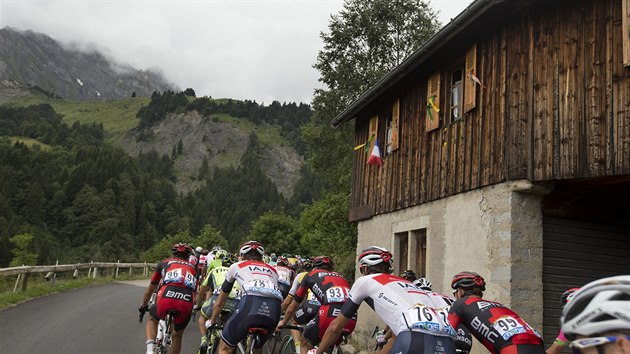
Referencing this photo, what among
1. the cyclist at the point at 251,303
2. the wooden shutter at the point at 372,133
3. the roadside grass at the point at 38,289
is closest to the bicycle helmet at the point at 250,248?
the cyclist at the point at 251,303

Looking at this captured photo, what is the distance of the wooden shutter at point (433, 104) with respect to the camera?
1102 centimetres

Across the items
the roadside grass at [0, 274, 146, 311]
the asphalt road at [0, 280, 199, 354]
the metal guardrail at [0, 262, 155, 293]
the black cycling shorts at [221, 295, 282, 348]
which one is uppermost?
the black cycling shorts at [221, 295, 282, 348]

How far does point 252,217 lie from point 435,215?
418ft

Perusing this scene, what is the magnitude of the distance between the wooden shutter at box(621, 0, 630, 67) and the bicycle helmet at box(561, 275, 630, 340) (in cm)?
606

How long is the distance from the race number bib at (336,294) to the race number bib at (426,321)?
8.76 feet

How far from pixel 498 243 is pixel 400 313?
4.43m

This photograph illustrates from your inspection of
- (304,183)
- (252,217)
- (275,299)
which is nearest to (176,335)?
(275,299)

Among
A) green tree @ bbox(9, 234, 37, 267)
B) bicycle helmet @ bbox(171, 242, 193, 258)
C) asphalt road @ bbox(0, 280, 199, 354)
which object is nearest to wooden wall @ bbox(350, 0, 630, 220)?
bicycle helmet @ bbox(171, 242, 193, 258)

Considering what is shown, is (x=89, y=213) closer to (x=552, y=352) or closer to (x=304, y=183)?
(x=304, y=183)

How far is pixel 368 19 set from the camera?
971 inches

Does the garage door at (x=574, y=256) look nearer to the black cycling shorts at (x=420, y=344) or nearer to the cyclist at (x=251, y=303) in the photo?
the cyclist at (x=251, y=303)

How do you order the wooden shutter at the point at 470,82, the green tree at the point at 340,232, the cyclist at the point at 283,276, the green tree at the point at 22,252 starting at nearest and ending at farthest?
the wooden shutter at the point at 470,82 → the cyclist at the point at 283,276 → the green tree at the point at 340,232 → the green tree at the point at 22,252

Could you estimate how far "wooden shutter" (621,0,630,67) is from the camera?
696 cm

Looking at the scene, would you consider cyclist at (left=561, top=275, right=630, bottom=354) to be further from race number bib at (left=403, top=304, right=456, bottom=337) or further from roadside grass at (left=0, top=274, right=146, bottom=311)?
roadside grass at (left=0, top=274, right=146, bottom=311)
